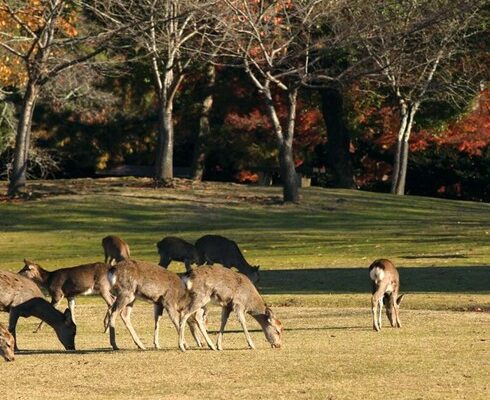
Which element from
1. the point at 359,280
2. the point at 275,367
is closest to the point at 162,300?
the point at 275,367

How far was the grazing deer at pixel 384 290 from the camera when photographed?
20.9 meters

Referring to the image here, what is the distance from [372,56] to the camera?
4678cm

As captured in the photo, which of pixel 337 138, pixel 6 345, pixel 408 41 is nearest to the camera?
pixel 6 345

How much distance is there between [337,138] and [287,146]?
11.9 metres

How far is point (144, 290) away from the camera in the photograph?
1759 cm

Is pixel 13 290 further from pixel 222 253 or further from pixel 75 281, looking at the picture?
pixel 222 253

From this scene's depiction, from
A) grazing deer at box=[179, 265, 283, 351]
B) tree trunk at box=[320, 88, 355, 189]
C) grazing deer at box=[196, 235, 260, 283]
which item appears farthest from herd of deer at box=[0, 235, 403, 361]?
tree trunk at box=[320, 88, 355, 189]

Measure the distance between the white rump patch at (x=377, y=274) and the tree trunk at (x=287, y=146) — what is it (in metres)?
28.9

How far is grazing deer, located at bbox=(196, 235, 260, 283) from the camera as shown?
29609mm

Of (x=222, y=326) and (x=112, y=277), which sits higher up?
(x=112, y=277)

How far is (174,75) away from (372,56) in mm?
13316

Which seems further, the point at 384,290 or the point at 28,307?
the point at 384,290

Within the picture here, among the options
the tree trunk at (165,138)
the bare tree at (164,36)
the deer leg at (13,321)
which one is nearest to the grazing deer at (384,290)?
the deer leg at (13,321)

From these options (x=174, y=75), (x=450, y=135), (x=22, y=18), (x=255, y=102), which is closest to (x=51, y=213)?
(x=22, y=18)
